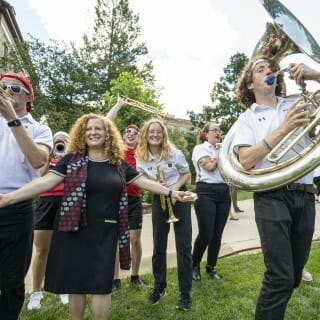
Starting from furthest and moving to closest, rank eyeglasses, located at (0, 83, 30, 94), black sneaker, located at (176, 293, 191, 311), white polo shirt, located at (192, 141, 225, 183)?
white polo shirt, located at (192, 141, 225, 183)
black sneaker, located at (176, 293, 191, 311)
eyeglasses, located at (0, 83, 30, 94)

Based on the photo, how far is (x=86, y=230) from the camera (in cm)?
255

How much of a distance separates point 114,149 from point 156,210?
103cm

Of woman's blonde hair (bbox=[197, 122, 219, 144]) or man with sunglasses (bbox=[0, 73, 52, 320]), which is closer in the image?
man with sunglasses (bbox=[0, 73, 52, 320])

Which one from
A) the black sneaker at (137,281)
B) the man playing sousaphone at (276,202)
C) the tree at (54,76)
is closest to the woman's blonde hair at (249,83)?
the man playing sousaphone at (276,202)

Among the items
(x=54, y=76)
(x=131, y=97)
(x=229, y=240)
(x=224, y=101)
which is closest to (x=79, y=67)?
(x=54, y=76)

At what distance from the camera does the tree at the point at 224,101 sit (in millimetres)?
37844

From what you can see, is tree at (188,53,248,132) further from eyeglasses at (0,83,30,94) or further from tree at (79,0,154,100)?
eyeglasses at (0,83,30,94)

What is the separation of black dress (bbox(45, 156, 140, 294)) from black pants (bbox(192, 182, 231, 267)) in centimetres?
172

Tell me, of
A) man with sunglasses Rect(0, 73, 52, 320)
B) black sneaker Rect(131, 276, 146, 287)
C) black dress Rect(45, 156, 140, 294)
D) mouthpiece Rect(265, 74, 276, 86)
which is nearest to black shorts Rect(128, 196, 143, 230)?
black sneaker Rect(131, 276, 146, 287)

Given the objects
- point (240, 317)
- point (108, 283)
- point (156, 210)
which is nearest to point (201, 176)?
point (156, 210)

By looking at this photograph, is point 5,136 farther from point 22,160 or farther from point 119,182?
point 119,182

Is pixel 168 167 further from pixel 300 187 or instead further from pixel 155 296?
pixel 300 187

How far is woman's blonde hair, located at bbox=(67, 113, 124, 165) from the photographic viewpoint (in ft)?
9.10

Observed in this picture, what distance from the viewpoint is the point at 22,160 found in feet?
8.10
